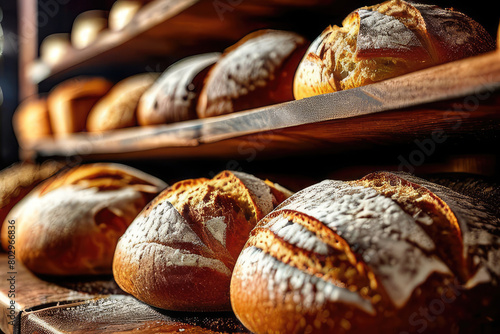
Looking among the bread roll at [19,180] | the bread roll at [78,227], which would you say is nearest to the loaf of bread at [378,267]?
the bread roll at [78,227]

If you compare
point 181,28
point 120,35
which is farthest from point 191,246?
point 120,35

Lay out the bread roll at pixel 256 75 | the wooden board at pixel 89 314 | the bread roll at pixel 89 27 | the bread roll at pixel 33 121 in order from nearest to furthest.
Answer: the wooden board at pixel 89 314 → the bread roll at pixel 256 75 → the bread roll at pixel 89 27 → the bread roll at pixel 33 121

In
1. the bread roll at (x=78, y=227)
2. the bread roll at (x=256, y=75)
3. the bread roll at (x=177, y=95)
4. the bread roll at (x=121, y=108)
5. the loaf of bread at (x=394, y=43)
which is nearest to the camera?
the loaf of bread at (x=394, y=43)

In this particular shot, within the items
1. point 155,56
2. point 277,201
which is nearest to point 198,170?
point 155,56

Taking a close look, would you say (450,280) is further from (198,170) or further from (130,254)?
(198,170)

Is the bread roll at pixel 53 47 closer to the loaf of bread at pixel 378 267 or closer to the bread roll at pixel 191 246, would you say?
the bread roll at pixel 191 246

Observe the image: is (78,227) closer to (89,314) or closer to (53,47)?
(89,314)
